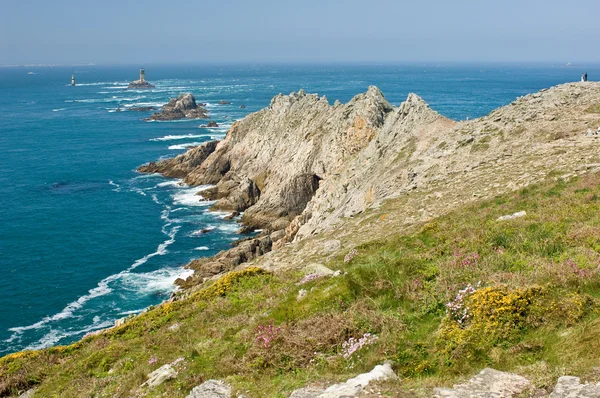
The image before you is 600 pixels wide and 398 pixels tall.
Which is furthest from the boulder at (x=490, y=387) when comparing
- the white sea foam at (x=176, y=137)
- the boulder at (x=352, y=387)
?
the white sea foam at (x=176, y=137)

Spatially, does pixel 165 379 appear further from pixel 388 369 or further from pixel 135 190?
pixel 135 190

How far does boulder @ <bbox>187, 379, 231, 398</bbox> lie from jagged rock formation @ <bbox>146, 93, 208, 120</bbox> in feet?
490

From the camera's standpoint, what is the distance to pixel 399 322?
38.9 ft

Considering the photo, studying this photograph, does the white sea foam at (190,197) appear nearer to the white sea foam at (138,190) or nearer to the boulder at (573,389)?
the white sea foam at (138,190)

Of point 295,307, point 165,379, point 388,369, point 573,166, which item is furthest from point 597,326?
point 573,166

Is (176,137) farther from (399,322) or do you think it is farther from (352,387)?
(352,387)

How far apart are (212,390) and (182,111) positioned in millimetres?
157141

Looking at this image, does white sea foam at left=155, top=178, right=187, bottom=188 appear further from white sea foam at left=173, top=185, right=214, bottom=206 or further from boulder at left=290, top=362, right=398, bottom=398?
boulder at left=290, top=362, right=398, bottom=398

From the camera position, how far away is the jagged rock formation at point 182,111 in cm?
15462

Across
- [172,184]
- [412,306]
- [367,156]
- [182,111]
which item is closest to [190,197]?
[172,184]

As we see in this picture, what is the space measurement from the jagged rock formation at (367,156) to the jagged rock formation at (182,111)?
2696 inches

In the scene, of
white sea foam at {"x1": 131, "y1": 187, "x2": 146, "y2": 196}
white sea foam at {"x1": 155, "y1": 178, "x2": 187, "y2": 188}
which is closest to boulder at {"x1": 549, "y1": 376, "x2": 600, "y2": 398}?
white sea foam at {"x1": 131, "y1": 187, "x2": 146, "y2": 196}

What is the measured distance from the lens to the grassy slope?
9875 mm

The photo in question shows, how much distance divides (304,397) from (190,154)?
8165 centimetres
